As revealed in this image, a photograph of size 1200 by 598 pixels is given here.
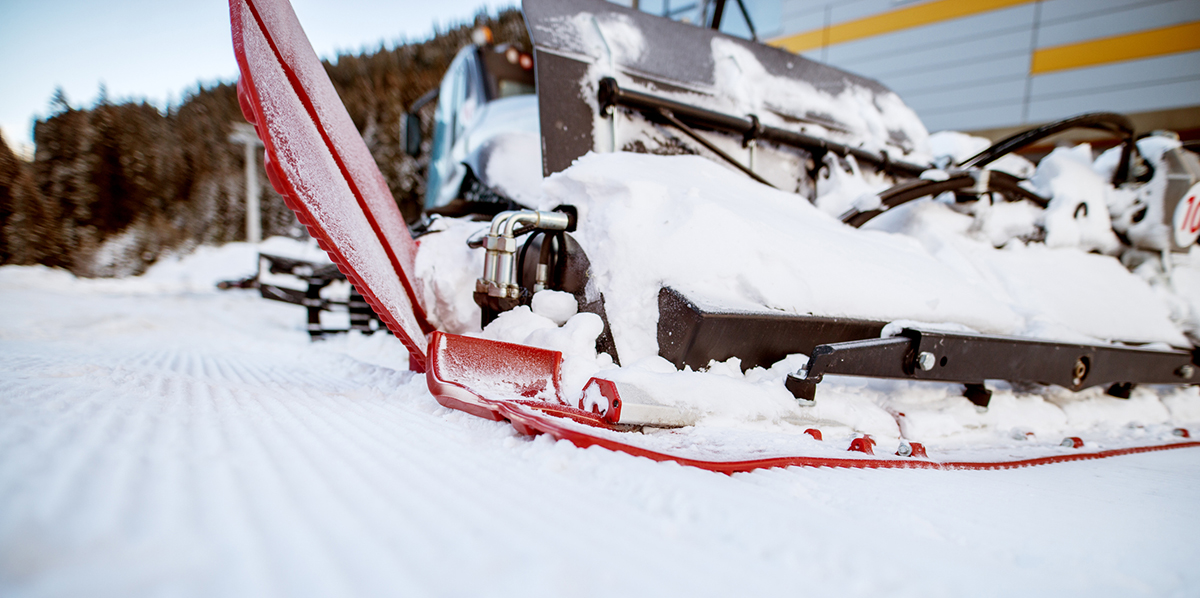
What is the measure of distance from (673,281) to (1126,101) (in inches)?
298

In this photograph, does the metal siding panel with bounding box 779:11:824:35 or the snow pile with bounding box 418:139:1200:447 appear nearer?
the snow pile with bounding box 418:139:1200:447

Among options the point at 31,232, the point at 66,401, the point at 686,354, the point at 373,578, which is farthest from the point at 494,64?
the point at 31,232

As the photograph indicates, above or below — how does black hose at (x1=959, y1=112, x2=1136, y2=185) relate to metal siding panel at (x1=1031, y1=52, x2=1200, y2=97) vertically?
below

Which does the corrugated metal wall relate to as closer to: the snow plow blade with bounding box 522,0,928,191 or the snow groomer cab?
the snow plow blade with bounding box 522,0,928,191

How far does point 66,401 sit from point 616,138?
5.44 feet

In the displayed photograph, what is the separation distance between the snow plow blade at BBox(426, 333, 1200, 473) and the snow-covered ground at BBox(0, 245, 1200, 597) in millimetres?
33

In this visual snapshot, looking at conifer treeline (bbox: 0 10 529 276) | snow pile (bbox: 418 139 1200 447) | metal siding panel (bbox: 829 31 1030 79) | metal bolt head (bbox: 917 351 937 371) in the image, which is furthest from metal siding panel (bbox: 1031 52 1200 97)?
metal bolt head (bbox: 917 351 937 371)

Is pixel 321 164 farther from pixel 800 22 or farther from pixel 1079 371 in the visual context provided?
pixel 800 22

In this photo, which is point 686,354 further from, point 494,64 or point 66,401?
point 494,64

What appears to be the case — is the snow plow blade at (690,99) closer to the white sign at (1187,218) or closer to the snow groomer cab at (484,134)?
the snow groomer cab at (484,134)

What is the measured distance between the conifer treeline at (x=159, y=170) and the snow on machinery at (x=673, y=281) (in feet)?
16.3

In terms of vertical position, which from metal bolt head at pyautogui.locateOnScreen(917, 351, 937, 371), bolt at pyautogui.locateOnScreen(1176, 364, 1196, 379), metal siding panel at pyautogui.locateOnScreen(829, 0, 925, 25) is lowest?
bolt at pyautogui.locateOnScreen(1176, 364, 1196, 379)

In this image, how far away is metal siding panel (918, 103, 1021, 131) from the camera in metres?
6.49

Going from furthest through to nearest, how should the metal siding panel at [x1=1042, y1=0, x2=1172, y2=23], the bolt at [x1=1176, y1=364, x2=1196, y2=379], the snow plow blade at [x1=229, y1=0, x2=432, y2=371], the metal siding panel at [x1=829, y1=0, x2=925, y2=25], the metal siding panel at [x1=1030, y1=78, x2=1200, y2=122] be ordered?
the metal siding panel at [x1=829, y1=0, x2=925, y2=25]
the metal siding panel at [x1=1042, y1=0, x2=1172, y2=23]
the metal siding panel at [x1=1030, y1=78, x2=1200, y2=122]
the bolt at [x1=1176, y1=364, x2=1196, y2=379]
the snow plow blade at [x1=229, y1=0, x2=432, y2=371]
